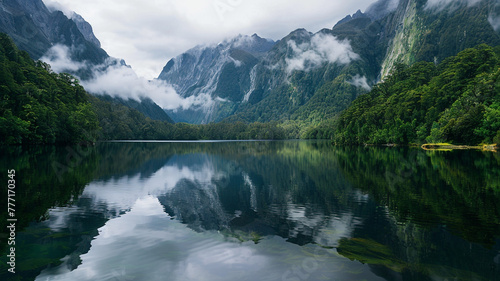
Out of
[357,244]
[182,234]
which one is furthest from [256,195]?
[357,244]

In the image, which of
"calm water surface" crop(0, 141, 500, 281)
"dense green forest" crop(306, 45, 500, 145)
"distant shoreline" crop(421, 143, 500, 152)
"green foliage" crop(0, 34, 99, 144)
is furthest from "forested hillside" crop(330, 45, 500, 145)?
"green foliage" crop(0, 34, 99, 144)

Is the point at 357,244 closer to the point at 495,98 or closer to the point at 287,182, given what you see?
the point at 287,182

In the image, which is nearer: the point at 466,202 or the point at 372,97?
the point at 466,202

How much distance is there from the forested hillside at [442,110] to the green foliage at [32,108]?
4257 inches

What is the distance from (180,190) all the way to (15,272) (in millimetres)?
16293

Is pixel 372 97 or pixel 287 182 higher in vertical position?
pixel 372 97

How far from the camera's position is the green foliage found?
7450 centimetres

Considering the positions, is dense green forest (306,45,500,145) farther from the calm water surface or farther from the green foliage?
the green foliage

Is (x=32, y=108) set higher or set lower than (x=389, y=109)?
lower

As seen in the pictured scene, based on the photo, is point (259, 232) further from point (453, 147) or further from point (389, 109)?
point (389, 109)

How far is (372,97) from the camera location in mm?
160125

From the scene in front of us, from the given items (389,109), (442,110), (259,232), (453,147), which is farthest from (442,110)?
(259,232)

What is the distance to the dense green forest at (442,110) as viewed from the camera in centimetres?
7775

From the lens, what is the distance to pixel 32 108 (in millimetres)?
81312
